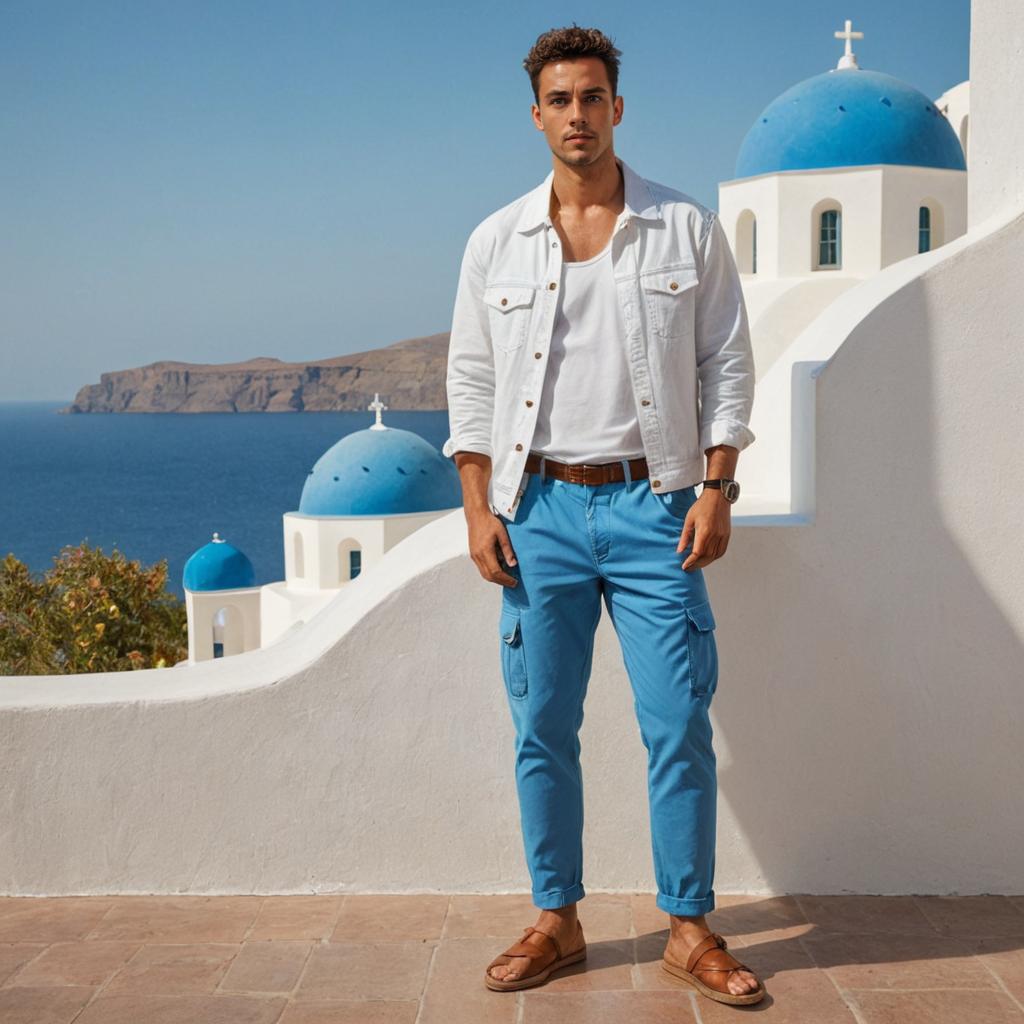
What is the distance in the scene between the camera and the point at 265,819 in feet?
11.2

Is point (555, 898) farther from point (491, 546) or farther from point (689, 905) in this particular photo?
point (491, 546)

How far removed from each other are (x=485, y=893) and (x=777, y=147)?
40.6 ft

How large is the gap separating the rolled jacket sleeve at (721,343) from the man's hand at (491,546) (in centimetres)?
46

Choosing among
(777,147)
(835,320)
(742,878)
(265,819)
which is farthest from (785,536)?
(777,147)

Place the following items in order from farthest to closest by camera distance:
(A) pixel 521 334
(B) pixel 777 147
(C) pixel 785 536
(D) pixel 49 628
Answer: (D) pixel 49 628 → (B) pixel 777 147 → (C) pixel 785 536 → (A) pixel 521 334

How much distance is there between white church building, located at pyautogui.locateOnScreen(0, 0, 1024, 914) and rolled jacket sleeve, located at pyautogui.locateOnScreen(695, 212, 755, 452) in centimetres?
55

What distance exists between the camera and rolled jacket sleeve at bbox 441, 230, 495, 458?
2.90 m

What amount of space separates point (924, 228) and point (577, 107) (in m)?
13.0

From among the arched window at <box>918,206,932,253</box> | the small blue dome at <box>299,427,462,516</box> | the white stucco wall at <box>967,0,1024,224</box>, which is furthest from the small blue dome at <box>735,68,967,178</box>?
the white stucco wall at <box>967,0,1024,224</box>

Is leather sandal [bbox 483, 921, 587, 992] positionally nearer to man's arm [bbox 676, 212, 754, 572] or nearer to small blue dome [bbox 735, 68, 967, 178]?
man's arm [bbox 676, 212, 754, 572]

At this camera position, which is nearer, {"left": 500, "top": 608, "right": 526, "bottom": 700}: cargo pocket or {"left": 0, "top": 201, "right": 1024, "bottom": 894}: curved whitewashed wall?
{"left": 500, "top": 608, "right": 526, "bottom": 700}: cargo pocket

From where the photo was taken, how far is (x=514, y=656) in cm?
285

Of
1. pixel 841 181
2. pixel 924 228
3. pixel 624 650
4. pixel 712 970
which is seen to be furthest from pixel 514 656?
pixel 924 228

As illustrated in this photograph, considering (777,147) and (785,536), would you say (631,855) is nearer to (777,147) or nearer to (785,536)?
(785,536)
